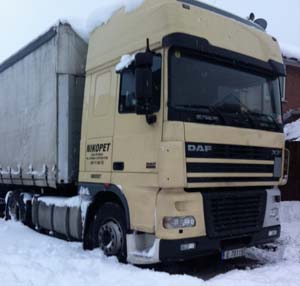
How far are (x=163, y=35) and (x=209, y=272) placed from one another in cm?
351

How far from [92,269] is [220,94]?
2952 mm

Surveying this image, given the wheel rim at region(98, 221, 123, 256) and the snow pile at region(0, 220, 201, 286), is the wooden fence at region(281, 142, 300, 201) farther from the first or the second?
the wheel rim at region(98, 221, 123, 256)

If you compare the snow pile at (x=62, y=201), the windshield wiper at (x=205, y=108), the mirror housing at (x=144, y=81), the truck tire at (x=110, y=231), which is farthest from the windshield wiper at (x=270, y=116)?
the snow pile at (x=62, y=201)

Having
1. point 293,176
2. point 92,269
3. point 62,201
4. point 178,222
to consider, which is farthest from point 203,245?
point 293,176

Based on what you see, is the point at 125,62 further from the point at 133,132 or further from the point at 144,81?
the point at 133,132

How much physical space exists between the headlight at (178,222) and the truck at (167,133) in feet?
0.04

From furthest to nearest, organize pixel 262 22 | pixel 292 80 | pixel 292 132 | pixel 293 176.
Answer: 1. pixel 292 80
2. pixel 292 132
3. pixel 293 176
4. pixel 262 22

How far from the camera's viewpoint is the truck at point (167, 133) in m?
6.00

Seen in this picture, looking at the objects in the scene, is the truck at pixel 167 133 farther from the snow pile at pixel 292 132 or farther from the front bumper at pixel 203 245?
the snow pile at pixel 292 132

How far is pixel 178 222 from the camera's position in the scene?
5930mm

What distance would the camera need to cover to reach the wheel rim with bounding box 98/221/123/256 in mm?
6785

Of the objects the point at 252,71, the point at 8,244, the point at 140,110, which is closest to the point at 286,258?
the point at 252,71

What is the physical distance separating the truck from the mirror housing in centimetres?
1

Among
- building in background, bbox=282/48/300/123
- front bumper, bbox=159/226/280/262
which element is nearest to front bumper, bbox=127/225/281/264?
front bumper, bbox=159/226/280/262
